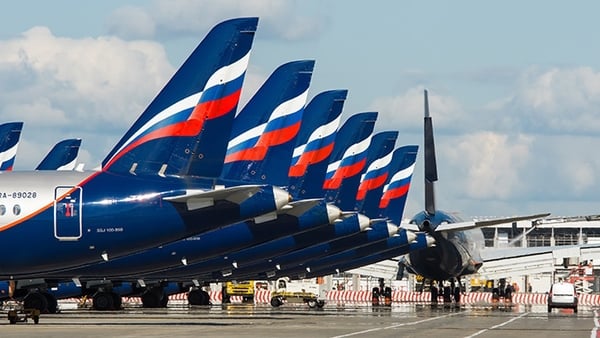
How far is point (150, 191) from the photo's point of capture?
4228cm

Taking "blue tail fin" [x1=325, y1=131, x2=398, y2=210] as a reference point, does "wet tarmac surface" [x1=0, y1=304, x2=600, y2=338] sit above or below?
below

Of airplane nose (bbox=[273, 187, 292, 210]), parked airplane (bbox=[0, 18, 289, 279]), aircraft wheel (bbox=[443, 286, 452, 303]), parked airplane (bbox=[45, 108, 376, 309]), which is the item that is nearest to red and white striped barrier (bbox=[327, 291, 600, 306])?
aircraft wheel (bbox=[443, 286, 452, 303])

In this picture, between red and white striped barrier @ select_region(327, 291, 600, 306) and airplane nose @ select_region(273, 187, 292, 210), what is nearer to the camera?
airplane nose @ select_region(273, 187, 292, 210)

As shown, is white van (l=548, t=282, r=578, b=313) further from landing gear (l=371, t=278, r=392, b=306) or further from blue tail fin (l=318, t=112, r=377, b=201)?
blue tail fin (l=318, t=112, r=377, b=201)

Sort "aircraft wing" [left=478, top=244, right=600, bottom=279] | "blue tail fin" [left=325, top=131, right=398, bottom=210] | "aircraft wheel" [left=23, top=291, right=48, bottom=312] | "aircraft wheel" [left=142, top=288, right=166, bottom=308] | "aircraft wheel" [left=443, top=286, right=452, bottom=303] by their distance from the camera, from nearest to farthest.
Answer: "aircraft wheel" [left=23, top=291, right=48, bottom=312] → "blue tail fin" [left=325, top=131, right=398, bottom=210] → "aircraft wheel" [left=142, top=288, right=166, bottom=308] → "aircraft wheel" [left=443, top=286, right=452, bottom=303] → "aircraft wing" [left=478, top=244, right=600, bottom=279]

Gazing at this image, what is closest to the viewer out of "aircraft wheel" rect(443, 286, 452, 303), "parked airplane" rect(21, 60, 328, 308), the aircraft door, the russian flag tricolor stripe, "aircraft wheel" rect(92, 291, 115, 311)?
the aircraft door

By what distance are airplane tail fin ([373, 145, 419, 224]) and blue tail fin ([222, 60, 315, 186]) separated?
83.7 ft

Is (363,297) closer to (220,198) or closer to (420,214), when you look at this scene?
(420,214)

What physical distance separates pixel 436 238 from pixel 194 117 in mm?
41394

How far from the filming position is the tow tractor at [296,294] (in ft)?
268

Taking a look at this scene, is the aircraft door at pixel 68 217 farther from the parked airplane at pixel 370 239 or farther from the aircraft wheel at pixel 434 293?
the aircraft wheel at pixel 434 293

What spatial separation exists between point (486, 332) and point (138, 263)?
13316mm

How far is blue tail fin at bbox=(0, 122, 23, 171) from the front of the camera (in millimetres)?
68625

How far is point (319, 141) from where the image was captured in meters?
57.0
